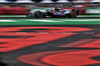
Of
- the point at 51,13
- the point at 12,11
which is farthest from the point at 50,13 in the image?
the point at 12,11

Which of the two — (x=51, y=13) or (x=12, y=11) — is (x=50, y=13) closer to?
(x=51, y=13)

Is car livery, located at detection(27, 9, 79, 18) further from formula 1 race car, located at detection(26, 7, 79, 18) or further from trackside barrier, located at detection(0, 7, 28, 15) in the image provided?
trackside barrier, located at detection(0, 7, 28, 15)

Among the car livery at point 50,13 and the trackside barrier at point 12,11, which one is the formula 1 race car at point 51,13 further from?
the trackside barrier at point 12,11

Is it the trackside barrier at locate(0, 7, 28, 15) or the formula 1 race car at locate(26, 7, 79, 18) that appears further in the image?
the trackside barrier at locate(0, 7, 28, 15)

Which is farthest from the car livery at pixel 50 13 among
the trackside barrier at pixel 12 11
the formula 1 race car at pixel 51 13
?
the trackside barrier at pixel 12 11

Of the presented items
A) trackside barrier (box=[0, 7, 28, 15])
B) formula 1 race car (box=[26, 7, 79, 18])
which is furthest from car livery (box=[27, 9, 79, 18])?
trackside barrier (box=[0, 7, 28, 15])

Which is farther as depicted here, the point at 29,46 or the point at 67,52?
the point at 29,46

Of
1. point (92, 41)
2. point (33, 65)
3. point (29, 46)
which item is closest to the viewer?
point (33, 65)

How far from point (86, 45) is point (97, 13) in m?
14.6

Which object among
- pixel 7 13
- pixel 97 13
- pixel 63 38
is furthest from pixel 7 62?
pixel 97 13

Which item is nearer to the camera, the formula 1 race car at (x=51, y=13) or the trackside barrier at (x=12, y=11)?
the formula 1 race car at (x=51, y=13)

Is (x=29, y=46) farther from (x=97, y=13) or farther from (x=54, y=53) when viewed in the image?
(x=97, y=13)

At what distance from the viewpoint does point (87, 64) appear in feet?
15.6

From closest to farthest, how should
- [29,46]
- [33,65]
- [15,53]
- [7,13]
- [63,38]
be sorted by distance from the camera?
[33,65], [15,53], [29,46], [63,38], [7,13]
